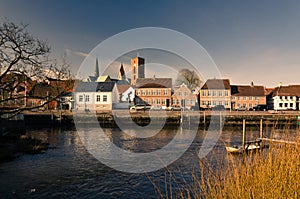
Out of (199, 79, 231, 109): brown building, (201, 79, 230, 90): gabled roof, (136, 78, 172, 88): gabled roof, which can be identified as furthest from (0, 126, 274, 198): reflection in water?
(201, 79, 230, 90): gabled roof

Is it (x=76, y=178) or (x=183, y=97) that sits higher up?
(x=183, y=97)

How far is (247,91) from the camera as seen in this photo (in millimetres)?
73125

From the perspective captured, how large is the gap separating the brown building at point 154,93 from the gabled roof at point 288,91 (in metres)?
33.8

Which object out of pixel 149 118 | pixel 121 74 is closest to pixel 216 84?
pixel 149 118

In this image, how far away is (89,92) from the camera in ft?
220

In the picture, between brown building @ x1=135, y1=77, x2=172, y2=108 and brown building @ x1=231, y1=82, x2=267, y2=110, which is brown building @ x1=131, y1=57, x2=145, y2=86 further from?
brown building @ x1=231, y1=82, x2=267, y2=110

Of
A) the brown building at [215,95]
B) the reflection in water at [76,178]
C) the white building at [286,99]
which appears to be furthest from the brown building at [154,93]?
the reflection in water at [76,178]

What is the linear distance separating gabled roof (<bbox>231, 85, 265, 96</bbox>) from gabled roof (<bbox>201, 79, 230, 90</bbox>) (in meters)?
3.13

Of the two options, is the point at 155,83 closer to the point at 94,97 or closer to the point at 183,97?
the point at 183,97

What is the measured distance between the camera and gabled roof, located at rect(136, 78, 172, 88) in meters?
72.1

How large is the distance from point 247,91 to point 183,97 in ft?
65.9

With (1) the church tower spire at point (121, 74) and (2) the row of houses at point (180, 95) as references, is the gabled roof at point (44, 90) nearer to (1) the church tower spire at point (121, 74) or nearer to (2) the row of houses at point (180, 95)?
(2) the row of houses at point (180, 95)

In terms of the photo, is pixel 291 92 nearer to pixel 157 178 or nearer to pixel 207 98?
pixel 207 98

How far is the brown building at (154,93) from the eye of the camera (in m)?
70.8
